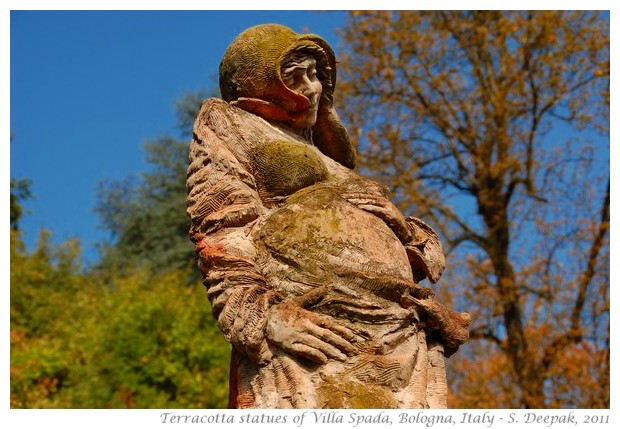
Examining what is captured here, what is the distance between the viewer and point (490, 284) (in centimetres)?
1723

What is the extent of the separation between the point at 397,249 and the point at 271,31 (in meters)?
1.47

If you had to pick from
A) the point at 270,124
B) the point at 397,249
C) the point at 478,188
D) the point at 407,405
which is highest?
the point at 478,188

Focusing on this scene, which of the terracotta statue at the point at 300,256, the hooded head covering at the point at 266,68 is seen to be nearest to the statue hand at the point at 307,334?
the terracotta statue at the point at 300,256

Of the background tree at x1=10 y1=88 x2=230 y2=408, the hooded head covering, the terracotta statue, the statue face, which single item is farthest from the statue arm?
the background tree at x1=10 y1=88 x2=230 y2=408

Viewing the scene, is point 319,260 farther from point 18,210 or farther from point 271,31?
point 18,210

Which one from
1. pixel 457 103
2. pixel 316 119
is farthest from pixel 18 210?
pixel 316 119

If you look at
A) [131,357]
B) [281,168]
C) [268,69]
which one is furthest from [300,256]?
[131,357]

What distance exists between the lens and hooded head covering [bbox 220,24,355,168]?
235 inches

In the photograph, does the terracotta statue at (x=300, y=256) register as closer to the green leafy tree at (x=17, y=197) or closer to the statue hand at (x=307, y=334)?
the statue hand at (x=307, y=334)

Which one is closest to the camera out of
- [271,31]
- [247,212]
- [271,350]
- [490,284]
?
[271,350]

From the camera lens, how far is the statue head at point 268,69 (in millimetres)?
5965

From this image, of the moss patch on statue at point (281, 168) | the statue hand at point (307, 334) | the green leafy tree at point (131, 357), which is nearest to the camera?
the statue hand at point (307, 334)

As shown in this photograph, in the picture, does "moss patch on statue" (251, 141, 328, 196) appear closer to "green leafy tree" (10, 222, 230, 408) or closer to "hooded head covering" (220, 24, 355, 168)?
"hooded head covering" (220, 24, 355, 168)

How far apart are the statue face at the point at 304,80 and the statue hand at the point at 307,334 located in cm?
150
